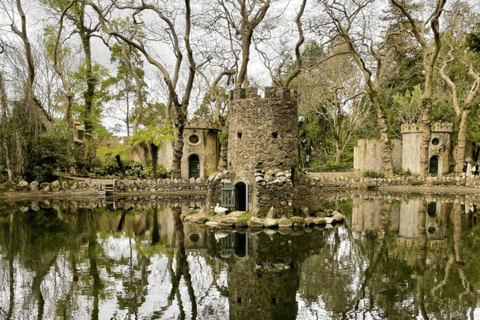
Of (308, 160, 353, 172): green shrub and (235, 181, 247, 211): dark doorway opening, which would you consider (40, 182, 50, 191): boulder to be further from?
(308, 160, 353, 172): green shrub

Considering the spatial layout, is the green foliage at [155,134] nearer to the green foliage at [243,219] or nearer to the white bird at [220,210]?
the white bird at [220,210]

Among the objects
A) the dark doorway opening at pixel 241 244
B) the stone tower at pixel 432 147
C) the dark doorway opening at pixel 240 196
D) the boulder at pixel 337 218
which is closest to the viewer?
the dark doorway opening at pixel 241 244

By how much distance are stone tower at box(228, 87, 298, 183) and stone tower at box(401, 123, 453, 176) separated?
20577mm

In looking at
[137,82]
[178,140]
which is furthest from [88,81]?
[178,140]

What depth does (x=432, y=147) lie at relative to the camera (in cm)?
3447

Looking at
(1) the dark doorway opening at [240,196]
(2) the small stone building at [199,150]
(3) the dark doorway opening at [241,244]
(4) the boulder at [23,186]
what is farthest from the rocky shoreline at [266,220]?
(2) the small stone building at [199,150]

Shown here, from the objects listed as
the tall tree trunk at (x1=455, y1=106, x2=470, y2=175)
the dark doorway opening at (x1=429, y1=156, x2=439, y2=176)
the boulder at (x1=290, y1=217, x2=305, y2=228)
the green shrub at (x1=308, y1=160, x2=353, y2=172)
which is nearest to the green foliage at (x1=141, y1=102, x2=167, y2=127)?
the green shrub at (x1=308, y1=160, x2=353, y2=172)

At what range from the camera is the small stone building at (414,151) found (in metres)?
34.0

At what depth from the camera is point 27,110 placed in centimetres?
2394

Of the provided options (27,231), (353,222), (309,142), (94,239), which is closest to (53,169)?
(27,231)

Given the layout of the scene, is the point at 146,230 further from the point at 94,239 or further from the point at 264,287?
the point at 264,287

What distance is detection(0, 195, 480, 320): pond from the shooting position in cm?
709

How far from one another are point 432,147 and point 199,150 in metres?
18.1

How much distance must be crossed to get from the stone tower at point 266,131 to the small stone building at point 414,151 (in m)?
19.6
